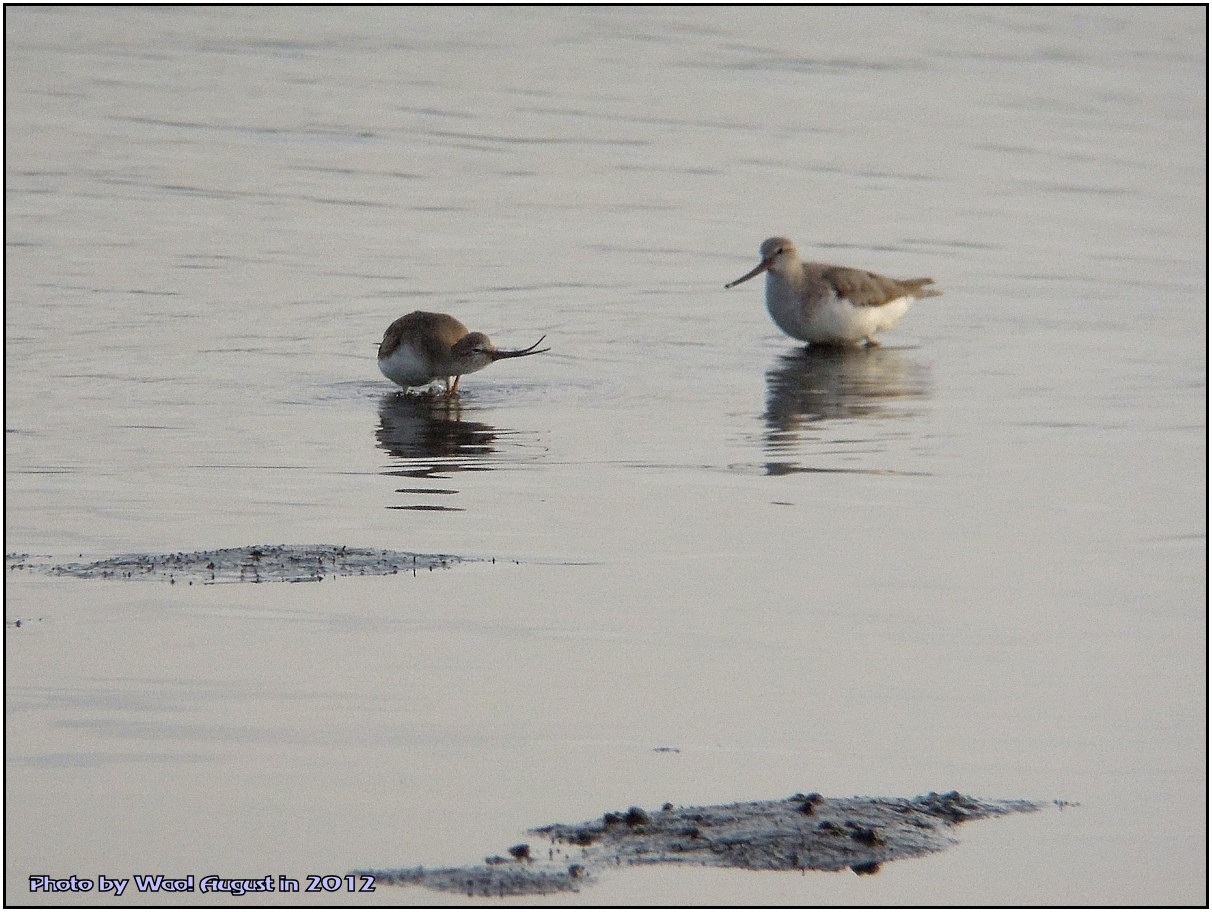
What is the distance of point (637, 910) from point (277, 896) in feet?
3.01

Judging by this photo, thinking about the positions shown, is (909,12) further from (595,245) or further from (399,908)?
(399,908)

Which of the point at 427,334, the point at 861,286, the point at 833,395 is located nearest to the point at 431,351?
the point at 427,334

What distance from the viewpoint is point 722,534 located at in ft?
32.1

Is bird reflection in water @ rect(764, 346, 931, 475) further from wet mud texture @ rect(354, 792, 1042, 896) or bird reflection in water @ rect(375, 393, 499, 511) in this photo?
wet mud texture @ rect(354, 792, 1042, 896)

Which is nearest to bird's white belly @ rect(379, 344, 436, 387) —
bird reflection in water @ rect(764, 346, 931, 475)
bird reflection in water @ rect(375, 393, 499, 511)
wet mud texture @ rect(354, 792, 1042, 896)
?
bird reflection in water @ rect(375, 393, 499, 511)

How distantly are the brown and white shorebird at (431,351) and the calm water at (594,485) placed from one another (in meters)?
0.25

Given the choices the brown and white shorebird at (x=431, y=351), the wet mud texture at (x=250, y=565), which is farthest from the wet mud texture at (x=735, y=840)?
the brown and white shorebird at (x=431, y=351)

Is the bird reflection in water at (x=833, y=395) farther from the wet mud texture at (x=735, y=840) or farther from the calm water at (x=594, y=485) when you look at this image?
the wet mud texture at (x=735, y=840)

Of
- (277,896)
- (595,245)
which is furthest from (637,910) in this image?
(595,245)

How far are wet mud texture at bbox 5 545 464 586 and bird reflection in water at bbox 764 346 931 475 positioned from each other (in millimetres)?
2862

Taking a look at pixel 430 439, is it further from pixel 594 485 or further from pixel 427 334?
pixel 594 485

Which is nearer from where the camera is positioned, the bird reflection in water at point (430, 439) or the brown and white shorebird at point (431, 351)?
the bird reflection in water at point (430, 439)

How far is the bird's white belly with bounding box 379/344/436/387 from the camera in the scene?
13398 millimetres

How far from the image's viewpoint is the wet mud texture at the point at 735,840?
19.3ft
